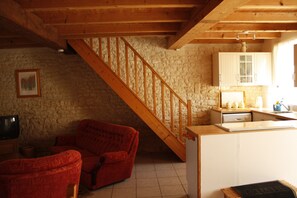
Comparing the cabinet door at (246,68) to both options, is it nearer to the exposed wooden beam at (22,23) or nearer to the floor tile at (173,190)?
the floor tile at (173,190)

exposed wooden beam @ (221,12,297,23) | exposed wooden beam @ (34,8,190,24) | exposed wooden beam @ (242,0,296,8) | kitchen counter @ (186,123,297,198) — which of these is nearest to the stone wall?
exposed wooden beam @ (221,12,297,23)

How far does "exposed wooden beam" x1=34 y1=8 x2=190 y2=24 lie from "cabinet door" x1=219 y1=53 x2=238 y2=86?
1979 mm

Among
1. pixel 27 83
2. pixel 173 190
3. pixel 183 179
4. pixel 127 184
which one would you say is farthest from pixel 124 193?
pixel 27 83

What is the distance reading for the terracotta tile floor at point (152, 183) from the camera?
321 centimetres

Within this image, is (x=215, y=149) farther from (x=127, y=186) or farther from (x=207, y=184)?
(x=127, y=186)

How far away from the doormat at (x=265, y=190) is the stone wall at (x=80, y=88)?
2878mm

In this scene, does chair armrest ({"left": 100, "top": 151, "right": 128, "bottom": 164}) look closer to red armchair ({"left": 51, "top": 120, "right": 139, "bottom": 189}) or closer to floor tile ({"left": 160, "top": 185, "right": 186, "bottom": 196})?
red armchair ({"left": 51, "top": 120, "right": 139, "bottom": 189})

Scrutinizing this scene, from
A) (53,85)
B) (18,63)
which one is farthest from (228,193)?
(18,63)

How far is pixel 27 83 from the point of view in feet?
16.8

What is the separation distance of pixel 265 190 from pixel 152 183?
69.2 inches

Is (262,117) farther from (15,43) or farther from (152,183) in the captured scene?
(15,43)

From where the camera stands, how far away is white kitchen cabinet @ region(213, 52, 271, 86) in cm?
480

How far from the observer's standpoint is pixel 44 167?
2076 millimetres

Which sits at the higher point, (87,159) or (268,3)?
(268,3)
